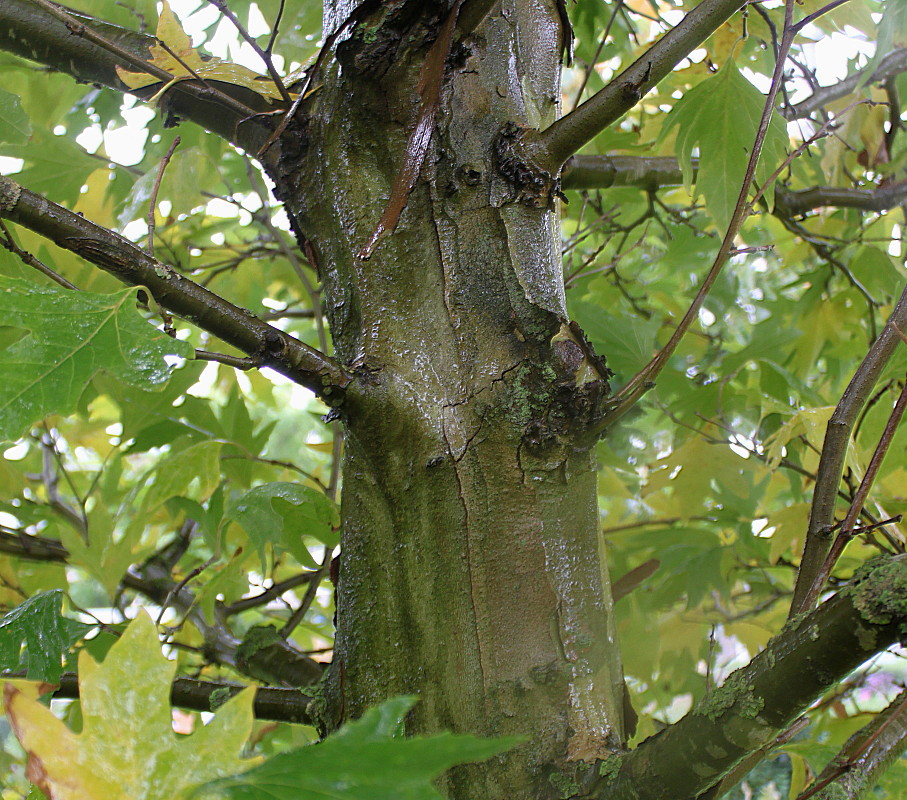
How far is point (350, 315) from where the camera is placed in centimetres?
54

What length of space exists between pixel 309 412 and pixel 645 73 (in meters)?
0.68

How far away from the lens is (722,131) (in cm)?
73

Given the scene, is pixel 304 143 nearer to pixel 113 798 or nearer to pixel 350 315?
pixel 350 315

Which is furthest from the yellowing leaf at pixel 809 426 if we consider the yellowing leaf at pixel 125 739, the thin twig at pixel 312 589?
the yellowing leaf at pixel 125 739

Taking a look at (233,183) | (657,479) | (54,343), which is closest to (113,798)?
(54,343)

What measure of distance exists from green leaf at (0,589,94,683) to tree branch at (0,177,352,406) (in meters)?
0.27

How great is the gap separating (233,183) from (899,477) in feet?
3.29

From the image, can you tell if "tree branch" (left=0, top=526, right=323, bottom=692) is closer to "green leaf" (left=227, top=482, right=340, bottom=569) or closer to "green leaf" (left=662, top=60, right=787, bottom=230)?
"green leaf" (left=227, top=482, right=340, bottom=569)

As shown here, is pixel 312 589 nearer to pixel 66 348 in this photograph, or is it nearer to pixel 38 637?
pixel 38 637

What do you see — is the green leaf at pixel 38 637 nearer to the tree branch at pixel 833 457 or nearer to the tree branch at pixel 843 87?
the tree branch at pixel 833 457

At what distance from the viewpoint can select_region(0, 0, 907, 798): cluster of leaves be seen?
408mm

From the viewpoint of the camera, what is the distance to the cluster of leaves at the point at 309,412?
0.41 meters

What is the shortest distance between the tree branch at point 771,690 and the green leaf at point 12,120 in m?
0.75

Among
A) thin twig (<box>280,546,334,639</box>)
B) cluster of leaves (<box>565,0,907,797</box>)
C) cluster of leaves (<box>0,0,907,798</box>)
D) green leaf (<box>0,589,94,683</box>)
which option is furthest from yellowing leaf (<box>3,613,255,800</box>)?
cluster of leaves (<box>565,0,907,797</box>)
